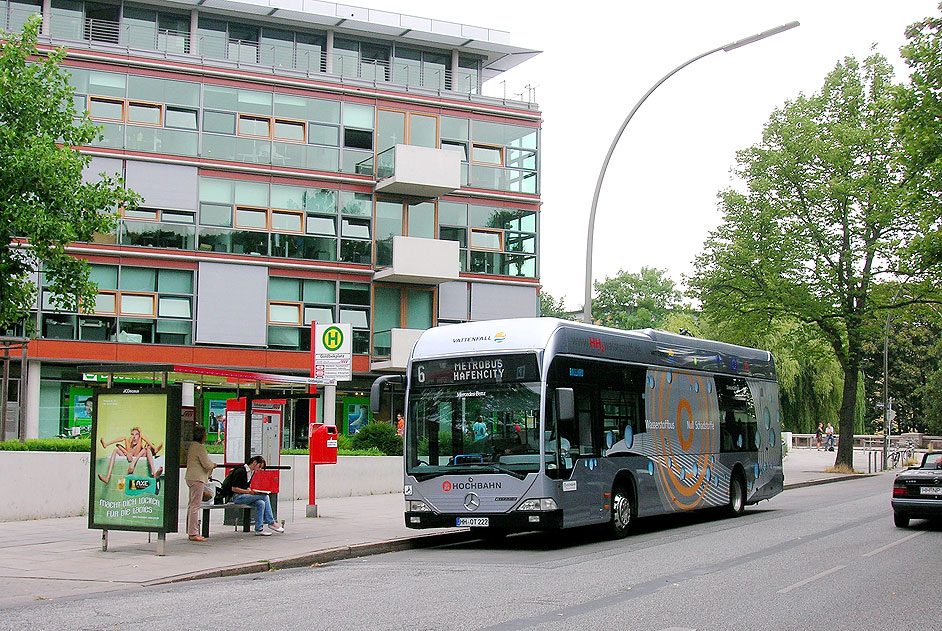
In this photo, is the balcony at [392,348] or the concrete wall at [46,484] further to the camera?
the balcony at [392,348]

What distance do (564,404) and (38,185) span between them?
13877mm

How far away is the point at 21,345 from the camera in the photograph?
21.9 meters

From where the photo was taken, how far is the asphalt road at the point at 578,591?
30.5 feet

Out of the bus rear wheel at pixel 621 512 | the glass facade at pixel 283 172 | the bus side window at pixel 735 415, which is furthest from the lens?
the glass facade at pixel 283 172

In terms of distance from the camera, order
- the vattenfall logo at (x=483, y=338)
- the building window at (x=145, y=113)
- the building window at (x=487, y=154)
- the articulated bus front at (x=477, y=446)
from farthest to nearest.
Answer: the building window at (x=487, y=154)
the building window at (x=145, y=113)
the vattenfall logo at (x=483, y=338)
the articulated bus front at (x=477, y=446)

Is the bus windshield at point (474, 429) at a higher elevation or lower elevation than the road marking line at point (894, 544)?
higher

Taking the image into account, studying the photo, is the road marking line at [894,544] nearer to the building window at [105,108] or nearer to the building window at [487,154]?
the building window at [487,154]

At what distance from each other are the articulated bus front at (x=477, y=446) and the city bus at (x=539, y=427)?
0.02 m

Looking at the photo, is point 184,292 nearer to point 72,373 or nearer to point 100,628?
point 72,373

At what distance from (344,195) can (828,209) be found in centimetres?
1785

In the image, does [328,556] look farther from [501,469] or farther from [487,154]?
Result: [487,154]

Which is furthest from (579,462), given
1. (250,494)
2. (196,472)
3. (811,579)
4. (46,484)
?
(46,484)

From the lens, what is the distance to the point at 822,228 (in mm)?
39500

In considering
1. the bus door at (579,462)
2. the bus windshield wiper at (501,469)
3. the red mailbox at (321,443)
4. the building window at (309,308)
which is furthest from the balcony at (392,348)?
the bus windshield wiper at (501,469)
